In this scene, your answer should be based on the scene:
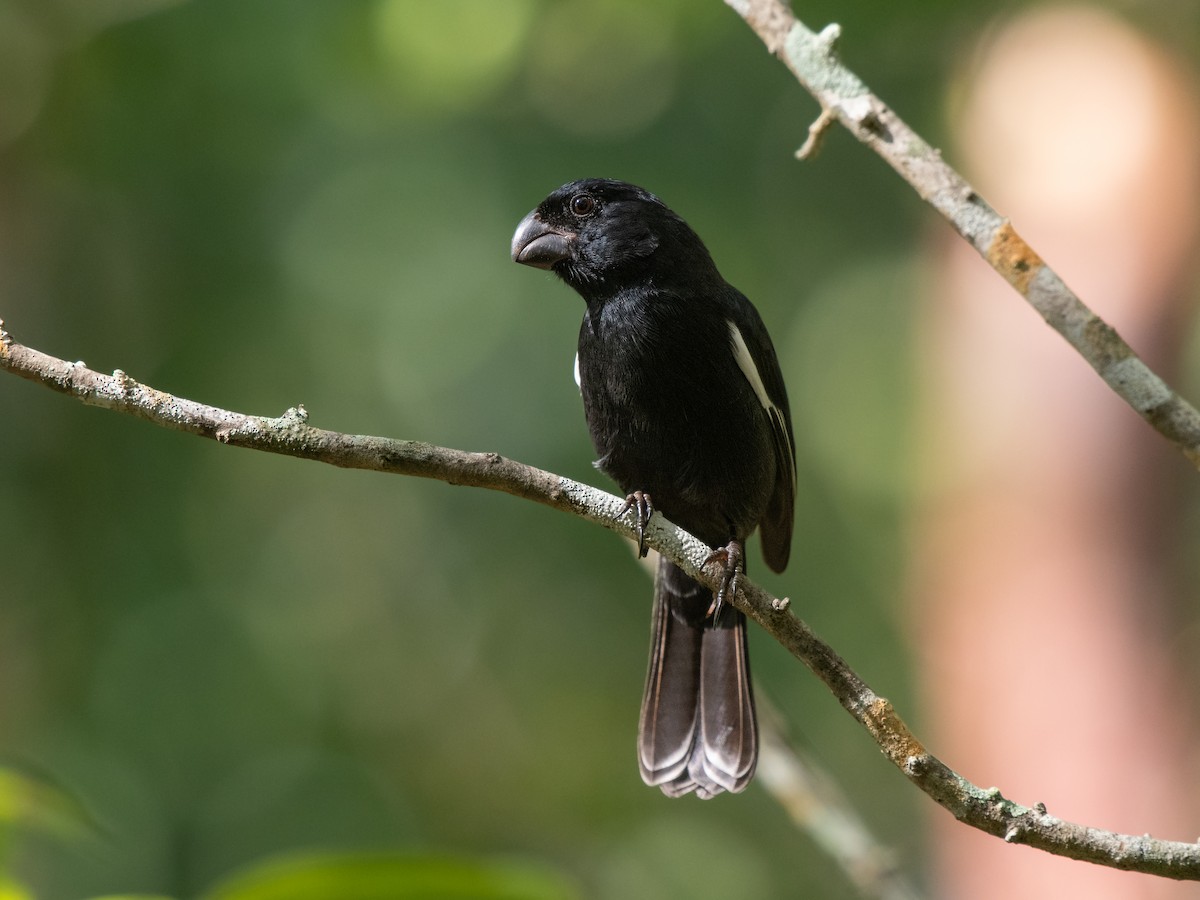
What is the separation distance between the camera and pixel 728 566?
2.82 m

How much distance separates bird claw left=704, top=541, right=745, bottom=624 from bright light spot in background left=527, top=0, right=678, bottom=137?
6677mm

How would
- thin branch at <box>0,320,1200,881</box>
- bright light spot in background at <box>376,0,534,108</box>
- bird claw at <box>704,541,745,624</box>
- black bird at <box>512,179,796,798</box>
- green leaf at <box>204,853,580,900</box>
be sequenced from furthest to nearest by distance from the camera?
bright light spot in background at <box>376,0,534,108</box> < black bird at <box>512,179,796,798</box> < bird claw at <box>704,541,745,624</box> < thin branch at <box>0,320,1200,881</box> < green leaf at <box>204,853,580,900</box>

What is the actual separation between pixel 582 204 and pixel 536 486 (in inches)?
75.2

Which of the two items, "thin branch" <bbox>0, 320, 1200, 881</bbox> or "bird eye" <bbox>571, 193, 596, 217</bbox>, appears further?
"bird eye" <bbox>571, 193, 596, 217</bbox>

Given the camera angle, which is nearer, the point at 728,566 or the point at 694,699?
the point at 728,566

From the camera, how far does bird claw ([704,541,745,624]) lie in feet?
8.01

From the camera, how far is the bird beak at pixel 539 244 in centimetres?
379

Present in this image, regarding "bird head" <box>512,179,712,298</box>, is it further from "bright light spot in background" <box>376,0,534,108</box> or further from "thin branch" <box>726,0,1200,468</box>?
"bright light spot in background" <box>376,0,534,108</box>

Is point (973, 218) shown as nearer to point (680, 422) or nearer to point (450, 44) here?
point (680, 422)

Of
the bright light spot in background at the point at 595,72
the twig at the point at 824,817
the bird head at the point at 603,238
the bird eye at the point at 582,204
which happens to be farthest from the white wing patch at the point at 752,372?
the bright light spot in background at the point at 595,72

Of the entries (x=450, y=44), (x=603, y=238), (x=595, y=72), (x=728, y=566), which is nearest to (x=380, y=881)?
(x=728, y=566)

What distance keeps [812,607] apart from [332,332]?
192 inches

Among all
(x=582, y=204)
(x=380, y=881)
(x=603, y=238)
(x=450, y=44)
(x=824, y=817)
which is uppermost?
(x=450, y=44)

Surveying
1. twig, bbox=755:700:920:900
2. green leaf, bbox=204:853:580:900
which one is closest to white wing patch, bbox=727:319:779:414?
twig, bbox=755:700:920:900
